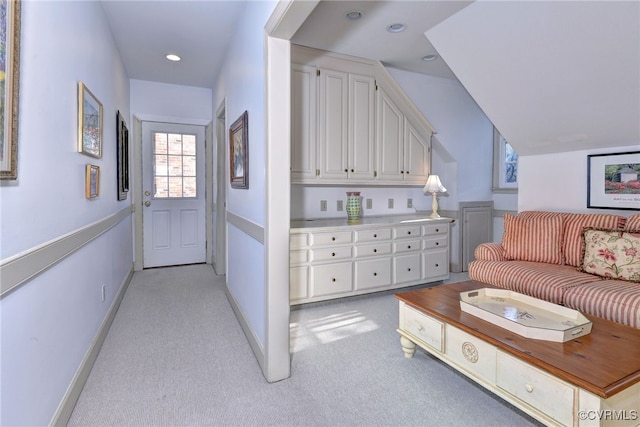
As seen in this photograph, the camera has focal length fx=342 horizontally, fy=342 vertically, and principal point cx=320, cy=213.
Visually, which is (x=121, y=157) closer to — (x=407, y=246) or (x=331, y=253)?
(x=331, y=253)

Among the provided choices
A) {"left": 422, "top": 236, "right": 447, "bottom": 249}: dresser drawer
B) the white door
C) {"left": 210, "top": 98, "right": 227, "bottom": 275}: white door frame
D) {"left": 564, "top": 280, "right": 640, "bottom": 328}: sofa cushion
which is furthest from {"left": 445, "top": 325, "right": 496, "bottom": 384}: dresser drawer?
the white door

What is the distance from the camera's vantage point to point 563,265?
114 inches

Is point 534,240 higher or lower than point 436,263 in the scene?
Result: higher

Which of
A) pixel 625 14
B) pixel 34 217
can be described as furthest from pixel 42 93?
pixel 625 14

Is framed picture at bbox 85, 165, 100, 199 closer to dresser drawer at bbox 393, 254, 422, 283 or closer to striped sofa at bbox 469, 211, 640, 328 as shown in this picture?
dresser drawer at bbox 393, 254, 422, 283

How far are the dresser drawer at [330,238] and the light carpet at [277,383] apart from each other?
2.13 feet

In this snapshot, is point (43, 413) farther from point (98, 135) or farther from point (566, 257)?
point (566, 257)

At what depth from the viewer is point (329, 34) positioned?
3.09 meters

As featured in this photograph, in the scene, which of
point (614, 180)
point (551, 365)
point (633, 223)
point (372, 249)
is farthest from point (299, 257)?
point (614, 180)

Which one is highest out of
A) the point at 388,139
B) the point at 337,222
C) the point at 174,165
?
A: the point at 388,139

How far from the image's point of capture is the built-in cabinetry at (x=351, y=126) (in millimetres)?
3332

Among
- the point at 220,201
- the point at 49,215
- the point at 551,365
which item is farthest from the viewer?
the point at 220,201

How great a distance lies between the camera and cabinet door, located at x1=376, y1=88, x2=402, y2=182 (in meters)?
3.75

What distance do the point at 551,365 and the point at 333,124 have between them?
108 inches
